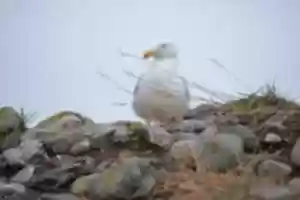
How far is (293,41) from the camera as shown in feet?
4.82

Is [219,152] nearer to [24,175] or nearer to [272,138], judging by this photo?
[272,138]

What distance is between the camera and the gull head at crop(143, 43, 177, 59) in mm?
1456

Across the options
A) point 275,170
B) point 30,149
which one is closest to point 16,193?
point 30,149

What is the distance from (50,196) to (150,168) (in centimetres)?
23

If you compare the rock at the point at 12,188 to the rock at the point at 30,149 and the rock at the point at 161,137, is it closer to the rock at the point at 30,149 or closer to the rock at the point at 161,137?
the rock at the point at 30,149

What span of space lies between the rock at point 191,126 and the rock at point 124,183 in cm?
14

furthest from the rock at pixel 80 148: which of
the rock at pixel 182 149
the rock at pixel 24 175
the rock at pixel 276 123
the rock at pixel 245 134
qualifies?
the rock at pixel 276 123

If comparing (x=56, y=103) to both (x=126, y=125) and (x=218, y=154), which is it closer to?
(x=126, y=125)

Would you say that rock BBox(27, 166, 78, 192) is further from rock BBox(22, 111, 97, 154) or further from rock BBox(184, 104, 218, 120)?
rock BBox(184, 104, 218, 120)

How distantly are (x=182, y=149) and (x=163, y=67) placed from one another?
223 mm

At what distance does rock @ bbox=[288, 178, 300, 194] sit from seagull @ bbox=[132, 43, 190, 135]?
0.32 metres

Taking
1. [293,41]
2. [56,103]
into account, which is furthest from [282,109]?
[56,103]

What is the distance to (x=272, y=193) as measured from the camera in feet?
3.99

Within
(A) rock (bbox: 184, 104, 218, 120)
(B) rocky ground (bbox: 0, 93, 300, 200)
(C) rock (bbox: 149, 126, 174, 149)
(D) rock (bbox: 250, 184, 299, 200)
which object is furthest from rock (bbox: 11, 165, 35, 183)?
(D) rock (bbox: 250, 184, 299, 200)
